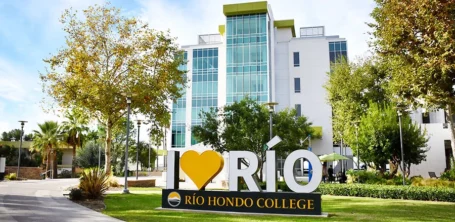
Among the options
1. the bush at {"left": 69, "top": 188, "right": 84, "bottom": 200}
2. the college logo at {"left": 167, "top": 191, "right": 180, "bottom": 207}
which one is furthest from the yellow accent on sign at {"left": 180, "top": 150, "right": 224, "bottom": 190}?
the bush at {"left": 69, "top": 188, "right": 84, "bottom": 200}

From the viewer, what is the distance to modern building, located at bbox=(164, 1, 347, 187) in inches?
2215

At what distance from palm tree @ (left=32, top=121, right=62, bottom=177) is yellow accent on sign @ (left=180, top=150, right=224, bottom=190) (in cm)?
3653

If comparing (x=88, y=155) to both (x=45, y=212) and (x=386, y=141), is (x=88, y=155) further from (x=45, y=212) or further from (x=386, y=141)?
(x=45, y=212)

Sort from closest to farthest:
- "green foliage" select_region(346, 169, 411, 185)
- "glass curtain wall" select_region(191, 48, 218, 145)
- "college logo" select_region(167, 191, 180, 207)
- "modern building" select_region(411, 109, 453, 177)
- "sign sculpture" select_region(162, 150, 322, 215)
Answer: "sign sculpture" select_region(162, 150, 322, 215) < "college logo" select_region(167, 191, 180, 207) < "green foliage" select_region(346, 169, 411, 185) < "modern building" select_region(411, 109, 453, 177) < "glass curtain wall" select_region(191, 48, 218, 145)

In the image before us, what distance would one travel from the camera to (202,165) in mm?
14602

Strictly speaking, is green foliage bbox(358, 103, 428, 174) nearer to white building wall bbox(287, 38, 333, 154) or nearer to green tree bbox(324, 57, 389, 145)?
green tree bbox(324, 57, 389, 145)

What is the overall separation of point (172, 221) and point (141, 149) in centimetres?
6346

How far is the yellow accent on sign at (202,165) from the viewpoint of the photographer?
47.3 feet

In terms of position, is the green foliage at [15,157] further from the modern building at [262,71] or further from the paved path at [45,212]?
the paved path at [45,212]

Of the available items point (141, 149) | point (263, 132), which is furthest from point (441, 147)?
→ point (141, 149)

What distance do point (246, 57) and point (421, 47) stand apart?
39.8 metres

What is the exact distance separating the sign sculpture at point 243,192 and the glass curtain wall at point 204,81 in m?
43.8

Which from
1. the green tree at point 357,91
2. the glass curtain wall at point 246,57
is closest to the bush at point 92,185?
the green tree at point 357,91

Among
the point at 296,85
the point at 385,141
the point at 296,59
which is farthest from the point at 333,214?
the point at 296,59
